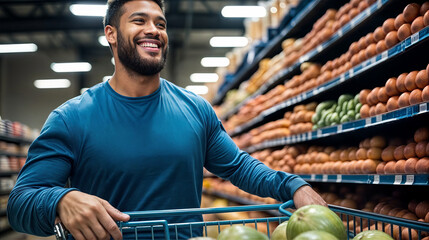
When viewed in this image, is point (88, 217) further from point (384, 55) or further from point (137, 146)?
point (384, 55)

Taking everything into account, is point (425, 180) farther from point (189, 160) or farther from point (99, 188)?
point (99, 188)

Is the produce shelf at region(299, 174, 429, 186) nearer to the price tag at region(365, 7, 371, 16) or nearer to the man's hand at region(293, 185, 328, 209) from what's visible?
the man's hand at region(293, 185, 328, 209)

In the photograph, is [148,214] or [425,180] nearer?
[148,214]

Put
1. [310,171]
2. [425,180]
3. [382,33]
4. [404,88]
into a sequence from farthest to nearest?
[310,171] → [382,33] → [404,88] → [425,180]

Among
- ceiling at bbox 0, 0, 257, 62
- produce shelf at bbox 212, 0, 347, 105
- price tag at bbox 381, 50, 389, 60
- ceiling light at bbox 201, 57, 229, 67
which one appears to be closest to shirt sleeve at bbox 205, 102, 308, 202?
price tag at bbox 381, 50, 389, 60

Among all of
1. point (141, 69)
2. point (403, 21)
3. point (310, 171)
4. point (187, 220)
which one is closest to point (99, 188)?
point (187, 220)

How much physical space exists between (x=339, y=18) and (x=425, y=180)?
179 cm

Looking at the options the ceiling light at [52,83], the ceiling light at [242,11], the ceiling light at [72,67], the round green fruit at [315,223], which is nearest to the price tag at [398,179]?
the round green fruit at [315,223]

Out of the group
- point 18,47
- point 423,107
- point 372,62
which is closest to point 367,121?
point 372,62

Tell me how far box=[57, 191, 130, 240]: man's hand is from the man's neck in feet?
2.47

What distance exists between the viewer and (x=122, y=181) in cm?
178

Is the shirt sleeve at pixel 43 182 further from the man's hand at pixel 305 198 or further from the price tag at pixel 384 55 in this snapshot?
the price tag at pixel 384 55

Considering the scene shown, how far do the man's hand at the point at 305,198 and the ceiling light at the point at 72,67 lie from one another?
16.0 meters

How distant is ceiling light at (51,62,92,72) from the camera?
1648 cm
